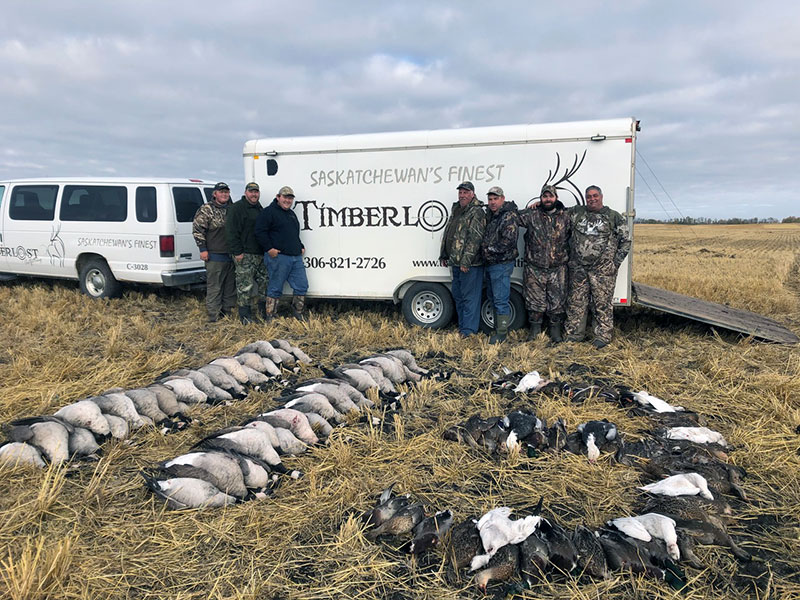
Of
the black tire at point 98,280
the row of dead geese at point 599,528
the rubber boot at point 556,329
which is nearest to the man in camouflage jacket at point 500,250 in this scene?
the rubber boot at point 556,329

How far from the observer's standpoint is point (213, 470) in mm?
3482

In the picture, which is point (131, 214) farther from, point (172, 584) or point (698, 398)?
point (698, 398)

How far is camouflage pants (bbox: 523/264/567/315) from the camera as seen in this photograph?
705 cm

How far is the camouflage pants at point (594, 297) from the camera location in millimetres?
6855

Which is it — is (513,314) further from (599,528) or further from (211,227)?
(211,227)

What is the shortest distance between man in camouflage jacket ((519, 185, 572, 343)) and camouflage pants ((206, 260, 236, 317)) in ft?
15.4

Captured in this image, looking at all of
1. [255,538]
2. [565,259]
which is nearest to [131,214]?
[565,259]

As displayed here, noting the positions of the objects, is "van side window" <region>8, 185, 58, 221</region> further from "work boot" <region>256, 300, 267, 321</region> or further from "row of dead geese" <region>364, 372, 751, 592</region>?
"row of dead geese" <region>364, 372, 751, 592</region>

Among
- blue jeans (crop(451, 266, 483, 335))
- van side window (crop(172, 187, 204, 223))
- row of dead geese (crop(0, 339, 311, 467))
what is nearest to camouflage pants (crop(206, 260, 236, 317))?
van side window (crop(172, 187, 204, 223))

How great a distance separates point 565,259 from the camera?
22.8 feet

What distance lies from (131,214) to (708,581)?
947cm

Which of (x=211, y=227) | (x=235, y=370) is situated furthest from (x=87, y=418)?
(x=211, y=227)

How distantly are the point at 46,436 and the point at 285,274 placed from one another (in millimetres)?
4535

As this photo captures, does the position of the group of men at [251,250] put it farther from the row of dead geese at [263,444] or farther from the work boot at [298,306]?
the row of dead geese at [263,444]
